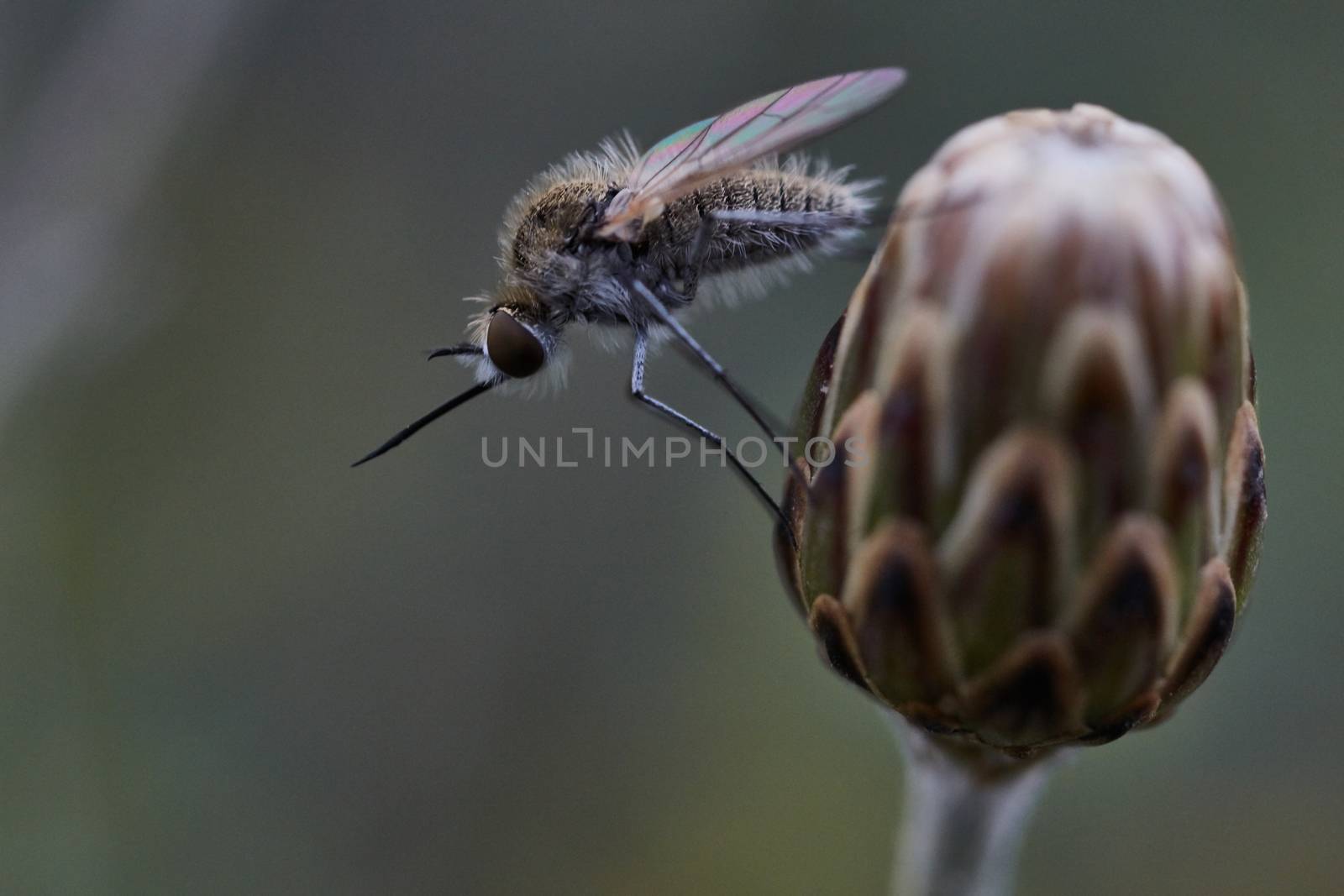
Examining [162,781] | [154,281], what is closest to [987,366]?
[154,281]

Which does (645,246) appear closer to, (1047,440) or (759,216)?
(759,216)

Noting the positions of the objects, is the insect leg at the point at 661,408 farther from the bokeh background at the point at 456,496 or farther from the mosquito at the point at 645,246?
the bokeh background at the point at 456,496

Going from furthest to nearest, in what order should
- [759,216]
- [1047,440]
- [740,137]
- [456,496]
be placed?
1. [456,496]
2. [759,216]
3. [740,137]
4. [1047,440]

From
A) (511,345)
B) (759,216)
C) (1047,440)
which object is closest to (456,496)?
(511,345)

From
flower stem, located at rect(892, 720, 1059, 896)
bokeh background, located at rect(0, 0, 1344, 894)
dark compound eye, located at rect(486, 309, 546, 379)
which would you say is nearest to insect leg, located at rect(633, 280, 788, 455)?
dark compound eye, located at rect(486, 309, 546, 379)

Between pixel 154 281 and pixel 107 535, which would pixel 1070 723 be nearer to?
pixel 154 281

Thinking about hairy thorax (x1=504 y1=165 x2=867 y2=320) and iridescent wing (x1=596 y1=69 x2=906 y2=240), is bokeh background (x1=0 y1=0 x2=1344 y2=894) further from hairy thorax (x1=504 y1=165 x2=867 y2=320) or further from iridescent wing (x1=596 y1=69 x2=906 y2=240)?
iridescent wing (x1=596 y1=69 x2=906 y2=240)
